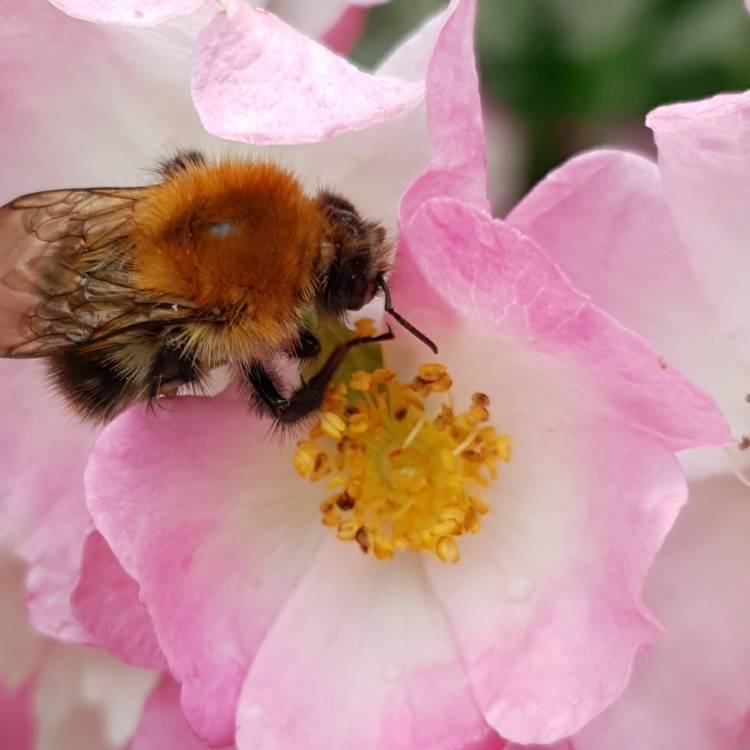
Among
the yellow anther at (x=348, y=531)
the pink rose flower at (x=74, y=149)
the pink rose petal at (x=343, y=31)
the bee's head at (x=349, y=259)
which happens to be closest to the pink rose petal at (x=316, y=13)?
the pink rose petal at (x=343, y=31)

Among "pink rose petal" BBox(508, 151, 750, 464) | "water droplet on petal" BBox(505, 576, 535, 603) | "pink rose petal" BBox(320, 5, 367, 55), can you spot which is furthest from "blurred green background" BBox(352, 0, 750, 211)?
"water droplet on petal" BBox(505, 576, 535, 603)

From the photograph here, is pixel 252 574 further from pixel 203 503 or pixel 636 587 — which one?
pixel 636 587

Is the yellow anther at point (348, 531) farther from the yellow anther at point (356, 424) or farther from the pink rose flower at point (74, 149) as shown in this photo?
the pink rose flower at point (74, 149)

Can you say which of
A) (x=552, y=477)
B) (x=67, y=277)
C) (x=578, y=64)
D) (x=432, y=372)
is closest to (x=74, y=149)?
(x=67, y=277)

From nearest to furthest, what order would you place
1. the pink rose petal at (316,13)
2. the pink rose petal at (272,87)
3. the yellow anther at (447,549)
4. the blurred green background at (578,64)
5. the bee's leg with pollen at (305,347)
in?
the pink rose petal at (272,87), the bee's leg with pollen at (305,347), the yellow anther at (447,549), the pink rose petal at (316,13), the blurred green background at (578,64)

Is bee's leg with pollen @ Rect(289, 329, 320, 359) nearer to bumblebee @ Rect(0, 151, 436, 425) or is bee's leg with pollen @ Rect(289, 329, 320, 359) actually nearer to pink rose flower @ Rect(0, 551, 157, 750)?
bumblebee @ Rect(0, 151, 436, 425)

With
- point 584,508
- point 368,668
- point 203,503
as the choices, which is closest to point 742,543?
point 584,508

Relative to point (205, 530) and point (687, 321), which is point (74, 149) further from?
point (687, 321)
